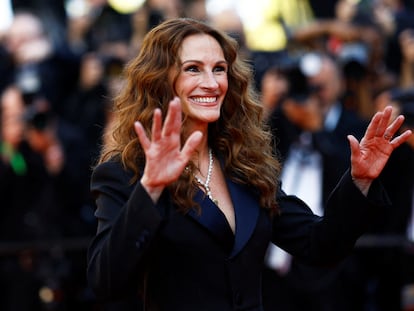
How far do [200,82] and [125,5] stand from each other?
5712mm

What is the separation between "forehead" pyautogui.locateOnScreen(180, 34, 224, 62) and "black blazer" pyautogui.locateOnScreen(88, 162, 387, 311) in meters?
0.46

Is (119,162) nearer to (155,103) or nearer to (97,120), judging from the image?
(155,103)

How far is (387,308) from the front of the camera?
Answer: 6.71 meters

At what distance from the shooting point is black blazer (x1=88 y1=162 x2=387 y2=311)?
3254 millimetres

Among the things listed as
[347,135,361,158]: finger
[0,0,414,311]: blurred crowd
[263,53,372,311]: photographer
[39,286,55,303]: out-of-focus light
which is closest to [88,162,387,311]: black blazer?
[347,135,361,158]: finger

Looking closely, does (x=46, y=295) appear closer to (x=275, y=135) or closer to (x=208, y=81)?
(x=275, y=135)

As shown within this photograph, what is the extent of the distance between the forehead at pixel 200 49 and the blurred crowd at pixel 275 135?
2.18 m

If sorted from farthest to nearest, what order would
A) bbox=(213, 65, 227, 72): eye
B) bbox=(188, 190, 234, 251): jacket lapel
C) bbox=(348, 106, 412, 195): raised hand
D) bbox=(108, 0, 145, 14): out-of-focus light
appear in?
bbox=(108, 0, 145, 14): out-of-focus light, bbox=(213, 65, 227, 72): eye, bbox=(348, 106, 412, 195): raised hand, bbox=(188, 190, 234, 251): jacket lapel

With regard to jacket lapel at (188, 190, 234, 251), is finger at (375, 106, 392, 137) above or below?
above

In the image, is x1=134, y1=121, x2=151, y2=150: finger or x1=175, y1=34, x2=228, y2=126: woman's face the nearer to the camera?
x1=134, y1=121, x2=151, y2=150: finger

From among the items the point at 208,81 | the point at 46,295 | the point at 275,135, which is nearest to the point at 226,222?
the point at 208,81

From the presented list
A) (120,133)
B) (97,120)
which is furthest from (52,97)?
(120,133)

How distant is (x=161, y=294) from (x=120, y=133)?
62 centimetres

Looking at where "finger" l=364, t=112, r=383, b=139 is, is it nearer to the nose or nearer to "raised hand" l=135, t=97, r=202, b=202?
the nose
